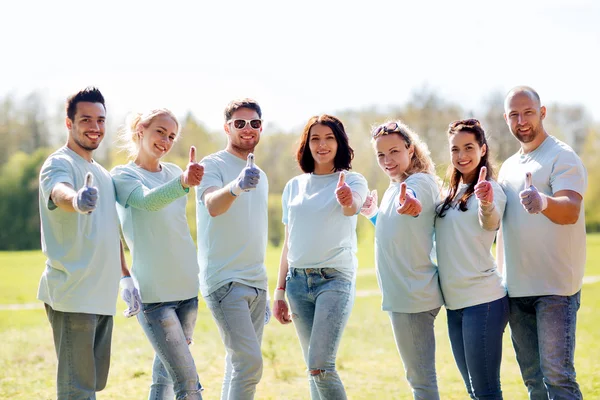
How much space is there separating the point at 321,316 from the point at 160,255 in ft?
3.60

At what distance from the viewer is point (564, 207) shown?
4.51 meters

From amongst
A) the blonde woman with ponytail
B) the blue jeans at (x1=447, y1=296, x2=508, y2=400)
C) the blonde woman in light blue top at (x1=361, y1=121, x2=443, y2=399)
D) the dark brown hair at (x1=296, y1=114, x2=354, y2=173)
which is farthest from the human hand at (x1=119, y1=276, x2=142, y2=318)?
the blue jeans at (x1=447, y1=296, x2=508, y2=400)

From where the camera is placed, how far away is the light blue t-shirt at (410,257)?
457cm

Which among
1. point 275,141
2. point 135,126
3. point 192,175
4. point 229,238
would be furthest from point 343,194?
point 275,141

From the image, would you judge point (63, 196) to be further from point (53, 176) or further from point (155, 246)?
point (155, 246)

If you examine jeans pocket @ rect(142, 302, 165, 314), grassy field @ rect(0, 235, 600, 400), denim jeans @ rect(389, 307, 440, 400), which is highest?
jeans pocket @ rect(142, 302, 165, 314)

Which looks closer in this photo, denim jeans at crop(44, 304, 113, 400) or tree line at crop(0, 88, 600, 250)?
denim jeans at crop(44, 304, 113, 400)

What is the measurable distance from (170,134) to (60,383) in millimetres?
1699

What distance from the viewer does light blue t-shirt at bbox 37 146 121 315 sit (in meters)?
4.25

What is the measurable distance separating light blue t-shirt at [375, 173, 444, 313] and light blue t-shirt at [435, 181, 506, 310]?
91mm

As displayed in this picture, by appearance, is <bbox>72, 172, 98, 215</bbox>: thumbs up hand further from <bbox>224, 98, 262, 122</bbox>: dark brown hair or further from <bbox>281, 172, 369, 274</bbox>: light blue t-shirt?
<bbox>281, 172, 369, 274</bbox>: light blue t-shirt

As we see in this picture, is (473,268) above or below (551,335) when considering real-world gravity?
above

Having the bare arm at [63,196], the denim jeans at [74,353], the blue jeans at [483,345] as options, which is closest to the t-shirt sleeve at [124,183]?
the bare arm at [63,196]

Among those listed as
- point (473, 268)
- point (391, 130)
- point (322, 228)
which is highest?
point (391, 130)
